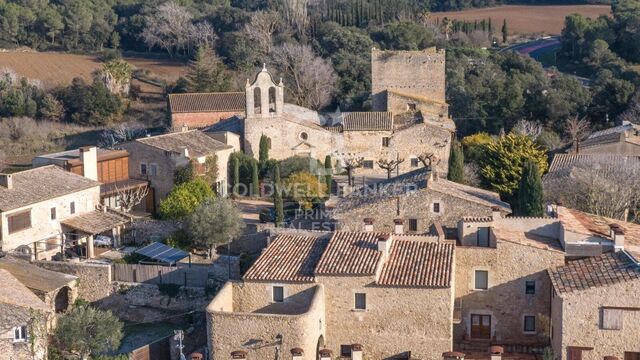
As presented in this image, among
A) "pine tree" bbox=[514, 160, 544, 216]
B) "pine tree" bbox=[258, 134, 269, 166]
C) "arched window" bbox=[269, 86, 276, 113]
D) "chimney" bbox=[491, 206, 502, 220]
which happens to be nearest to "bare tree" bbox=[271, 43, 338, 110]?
"arched window" bbox=[269, 86, 276, 113]

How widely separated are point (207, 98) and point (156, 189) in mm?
13996

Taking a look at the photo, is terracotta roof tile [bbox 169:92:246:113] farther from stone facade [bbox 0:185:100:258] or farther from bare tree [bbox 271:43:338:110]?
stone facade [bbox 0:185:100:258]

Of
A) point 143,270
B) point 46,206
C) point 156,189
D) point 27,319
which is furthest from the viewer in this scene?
point 156,189

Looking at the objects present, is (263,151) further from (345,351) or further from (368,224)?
(345,351)

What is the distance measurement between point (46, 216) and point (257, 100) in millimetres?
14715

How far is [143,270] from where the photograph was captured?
30.9 meters

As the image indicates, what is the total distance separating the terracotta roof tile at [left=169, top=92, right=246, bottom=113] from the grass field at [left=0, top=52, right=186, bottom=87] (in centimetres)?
1759

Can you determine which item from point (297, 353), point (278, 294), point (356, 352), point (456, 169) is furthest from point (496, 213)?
point (456, 169)

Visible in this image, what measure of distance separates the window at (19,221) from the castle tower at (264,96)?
46.0ft

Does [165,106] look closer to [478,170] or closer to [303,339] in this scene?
[478,170]

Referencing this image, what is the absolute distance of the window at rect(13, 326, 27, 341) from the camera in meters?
25.7

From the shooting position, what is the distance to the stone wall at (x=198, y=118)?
167ft

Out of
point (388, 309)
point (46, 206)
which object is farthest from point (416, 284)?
point (46, 206)

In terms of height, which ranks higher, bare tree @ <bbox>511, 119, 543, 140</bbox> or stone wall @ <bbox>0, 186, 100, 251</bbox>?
bare tree @ <bbox>511, 119, 543, 140</bbox>
